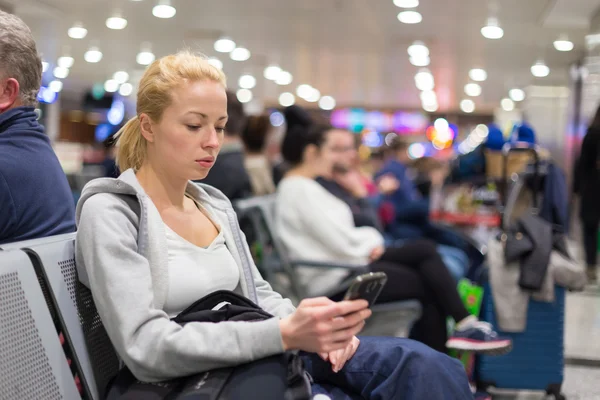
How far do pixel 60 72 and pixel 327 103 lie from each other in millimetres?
10987

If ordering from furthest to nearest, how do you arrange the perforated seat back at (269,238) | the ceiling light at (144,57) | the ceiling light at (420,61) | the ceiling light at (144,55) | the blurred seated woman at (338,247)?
the ceiling light at (144,57) < the ceiling light at (420,61) < the ceiling light at (144,55) < the perforated seat back at (269,238) < the blurred seated woman at (338,247)

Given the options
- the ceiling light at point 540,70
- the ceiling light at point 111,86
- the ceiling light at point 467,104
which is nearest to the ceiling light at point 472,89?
the ceiling light at point 467,104

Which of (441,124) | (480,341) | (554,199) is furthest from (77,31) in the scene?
(441,124)

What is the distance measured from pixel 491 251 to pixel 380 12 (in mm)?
8136

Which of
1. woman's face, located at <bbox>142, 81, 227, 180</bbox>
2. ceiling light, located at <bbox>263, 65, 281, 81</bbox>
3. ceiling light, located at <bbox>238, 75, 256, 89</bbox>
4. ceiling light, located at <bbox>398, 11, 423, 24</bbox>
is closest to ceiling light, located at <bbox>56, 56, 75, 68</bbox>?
ceiling light, located at <bbox>238, 75, 256, 89</bbox>

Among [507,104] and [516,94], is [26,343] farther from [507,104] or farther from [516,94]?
[507,104]

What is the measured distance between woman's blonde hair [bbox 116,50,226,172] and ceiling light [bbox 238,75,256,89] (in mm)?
18154

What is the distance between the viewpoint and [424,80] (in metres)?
20.1

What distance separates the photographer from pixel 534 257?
373cm

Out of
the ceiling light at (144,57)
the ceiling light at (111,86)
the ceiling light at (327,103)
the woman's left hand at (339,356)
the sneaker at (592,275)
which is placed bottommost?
the sneaker at (592,275)

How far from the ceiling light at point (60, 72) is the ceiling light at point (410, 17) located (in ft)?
35.2

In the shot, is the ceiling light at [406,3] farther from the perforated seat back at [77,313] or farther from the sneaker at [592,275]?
the perforated seat back at [77,313]

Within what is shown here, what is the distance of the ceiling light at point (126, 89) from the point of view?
23209mm

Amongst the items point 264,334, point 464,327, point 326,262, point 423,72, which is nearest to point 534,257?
point 464,327
